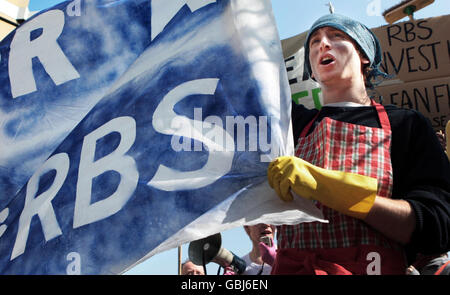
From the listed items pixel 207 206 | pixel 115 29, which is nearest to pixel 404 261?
pixel 207 206

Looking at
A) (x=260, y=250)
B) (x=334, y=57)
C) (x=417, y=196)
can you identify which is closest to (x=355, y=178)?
(x=417, y=196)

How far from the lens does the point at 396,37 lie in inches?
143

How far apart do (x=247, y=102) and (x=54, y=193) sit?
64cm

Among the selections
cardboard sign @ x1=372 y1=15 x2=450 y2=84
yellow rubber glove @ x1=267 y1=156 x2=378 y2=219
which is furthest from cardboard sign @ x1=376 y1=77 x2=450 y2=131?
yellow rubber glove @ x1=267 y1=156 x2=378 y2=219

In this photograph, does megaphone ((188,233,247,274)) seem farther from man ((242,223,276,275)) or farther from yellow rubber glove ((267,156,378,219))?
man ((242,223,276,275))

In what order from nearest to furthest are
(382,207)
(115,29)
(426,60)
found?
(382,207) < (115,29) < (426,60)

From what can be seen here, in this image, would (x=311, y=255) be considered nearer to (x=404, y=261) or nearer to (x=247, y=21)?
(x=404, y=261)

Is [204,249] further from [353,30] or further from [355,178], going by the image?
[353,30]

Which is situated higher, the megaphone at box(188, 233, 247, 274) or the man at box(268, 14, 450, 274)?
the man at box(268, 14, 450, 274)

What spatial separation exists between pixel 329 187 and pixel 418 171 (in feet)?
0.96

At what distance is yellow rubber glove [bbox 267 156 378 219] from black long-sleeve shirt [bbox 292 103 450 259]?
0.14m

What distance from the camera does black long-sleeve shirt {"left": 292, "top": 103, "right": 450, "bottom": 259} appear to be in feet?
4.19

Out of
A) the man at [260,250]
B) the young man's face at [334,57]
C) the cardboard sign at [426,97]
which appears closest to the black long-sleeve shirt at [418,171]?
the young man's face at [334,57]

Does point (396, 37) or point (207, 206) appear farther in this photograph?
point (396, 37)
